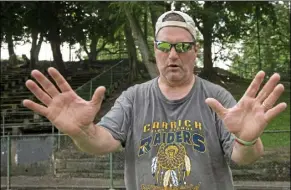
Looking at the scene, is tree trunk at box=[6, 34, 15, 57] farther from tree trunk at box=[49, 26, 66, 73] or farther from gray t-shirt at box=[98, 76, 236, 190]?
gray t-shirt at box=[98, 76, 236, 190]

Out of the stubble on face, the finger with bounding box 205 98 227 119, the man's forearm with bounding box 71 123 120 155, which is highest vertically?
the stubble on face

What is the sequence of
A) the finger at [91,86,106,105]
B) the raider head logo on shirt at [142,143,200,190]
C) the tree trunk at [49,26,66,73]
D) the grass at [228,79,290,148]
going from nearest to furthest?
Result: 1. the finger at [91,86,106,105]
2. the raider head logo on shirt at [142,143,200,190]
3. the grass at [228,79,290,148]
4. the tree trunk at [49,26,66,73]

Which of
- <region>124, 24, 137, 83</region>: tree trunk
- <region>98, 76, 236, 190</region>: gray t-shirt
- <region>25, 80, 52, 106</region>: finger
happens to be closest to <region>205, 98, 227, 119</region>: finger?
<region>98, 76, 236, 190</region>: gray t-shirt

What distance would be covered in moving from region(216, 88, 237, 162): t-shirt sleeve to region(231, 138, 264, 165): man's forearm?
2.8 inches

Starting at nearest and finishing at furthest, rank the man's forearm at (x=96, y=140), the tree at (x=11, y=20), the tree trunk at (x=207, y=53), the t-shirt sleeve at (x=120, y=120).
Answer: the man's forearm at (x=96, y=140) → the t-shirt sleeve at (x=120, y=120) → the tree trunk at (x=207, y=53) → the tree at (x=11, y=20)

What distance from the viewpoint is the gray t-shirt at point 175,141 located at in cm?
278

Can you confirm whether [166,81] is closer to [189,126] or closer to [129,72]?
[189,126]

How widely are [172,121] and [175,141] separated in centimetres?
12

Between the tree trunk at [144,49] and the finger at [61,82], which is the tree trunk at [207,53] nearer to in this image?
the tree trunk at [144,49]

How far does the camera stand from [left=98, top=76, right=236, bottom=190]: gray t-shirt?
2.78 meters

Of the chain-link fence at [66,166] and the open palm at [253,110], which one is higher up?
the open palm at [253,110]

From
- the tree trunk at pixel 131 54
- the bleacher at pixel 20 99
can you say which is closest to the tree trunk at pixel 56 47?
the bleacher at pixel 20 99

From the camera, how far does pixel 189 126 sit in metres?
2.82

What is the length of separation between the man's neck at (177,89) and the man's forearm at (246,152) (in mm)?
507
